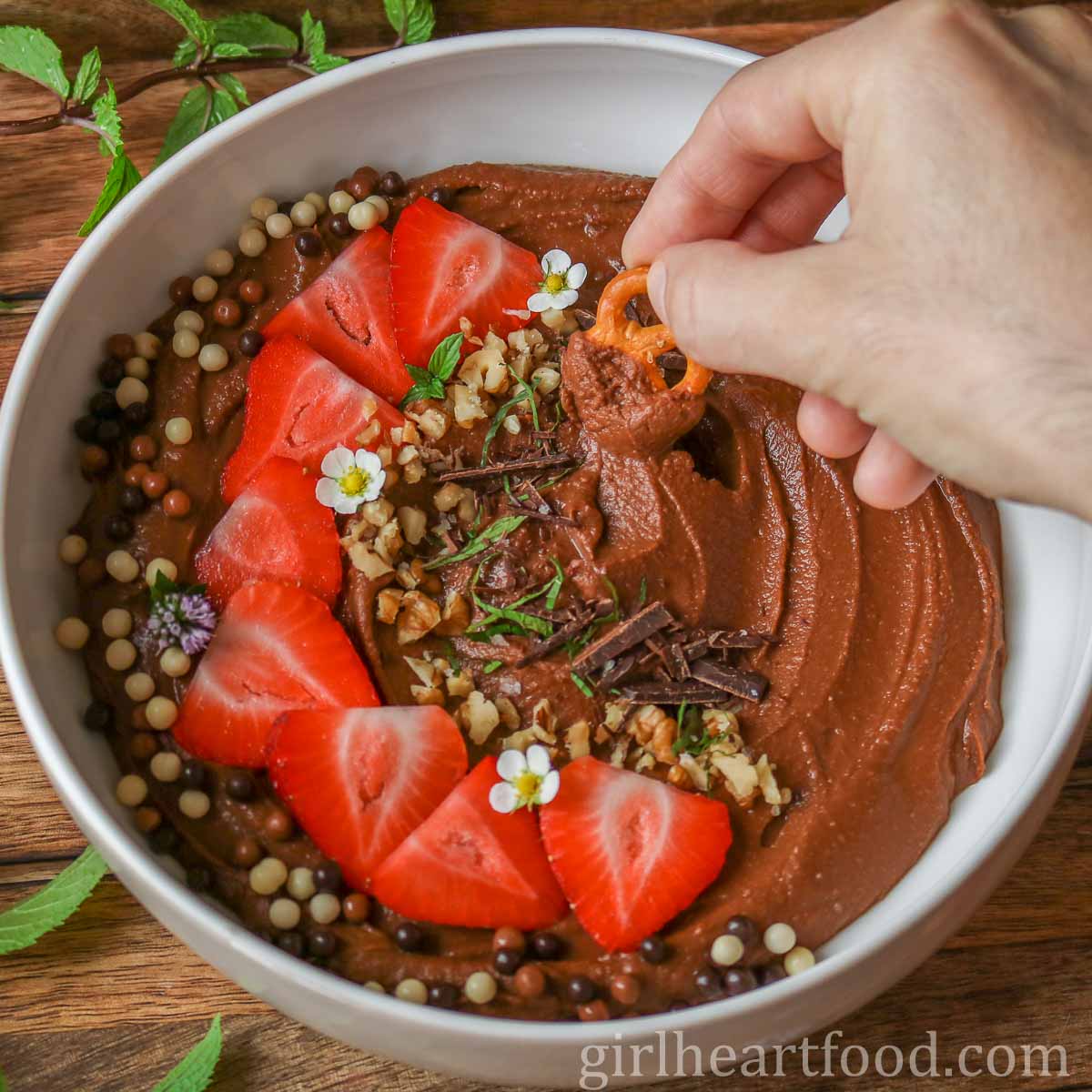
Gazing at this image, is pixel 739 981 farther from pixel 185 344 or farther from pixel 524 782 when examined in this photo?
pixel 185 344

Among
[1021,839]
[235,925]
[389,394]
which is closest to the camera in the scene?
[235,925]

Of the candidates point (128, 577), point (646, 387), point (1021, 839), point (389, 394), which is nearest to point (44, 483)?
point (128, 577)

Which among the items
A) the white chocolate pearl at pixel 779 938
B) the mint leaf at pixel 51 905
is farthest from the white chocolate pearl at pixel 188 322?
the white chocolate pearl at pixel 779 938

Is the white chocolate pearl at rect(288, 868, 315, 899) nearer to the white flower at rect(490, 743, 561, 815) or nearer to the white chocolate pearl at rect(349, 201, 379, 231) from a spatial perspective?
the white flower at rect(490, 743, 561, 815)

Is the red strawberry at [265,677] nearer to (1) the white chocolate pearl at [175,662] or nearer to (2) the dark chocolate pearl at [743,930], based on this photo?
(1) the white chocolate pearl at [175,662]

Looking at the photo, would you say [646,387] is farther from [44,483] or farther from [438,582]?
[44,483]

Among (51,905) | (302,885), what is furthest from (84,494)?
(302,885)
